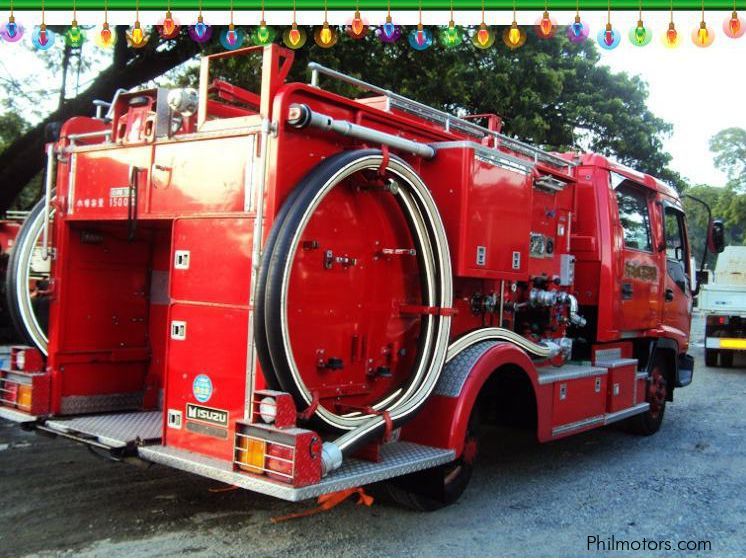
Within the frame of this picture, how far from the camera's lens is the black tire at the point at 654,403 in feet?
26.1

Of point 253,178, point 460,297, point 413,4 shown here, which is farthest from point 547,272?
point 253,178

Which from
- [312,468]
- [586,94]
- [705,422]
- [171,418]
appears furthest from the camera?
[586,94]

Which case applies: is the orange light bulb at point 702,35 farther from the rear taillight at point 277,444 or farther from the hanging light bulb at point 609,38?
the rear taillight at point 277,444

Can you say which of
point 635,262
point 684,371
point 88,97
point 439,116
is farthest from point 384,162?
point 88,97

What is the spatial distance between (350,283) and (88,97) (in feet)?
29.8

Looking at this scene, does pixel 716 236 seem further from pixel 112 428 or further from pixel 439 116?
pixel 112 428

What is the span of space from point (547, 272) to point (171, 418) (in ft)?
11.6

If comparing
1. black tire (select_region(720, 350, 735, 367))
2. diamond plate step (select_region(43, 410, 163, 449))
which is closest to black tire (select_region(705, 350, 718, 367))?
black tire (select_region(720, 350, 735, 367))

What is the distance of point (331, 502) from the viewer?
4957 mm

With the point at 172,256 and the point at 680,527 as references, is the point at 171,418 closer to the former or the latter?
the point at 172,256

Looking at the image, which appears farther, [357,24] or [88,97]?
[88,97]

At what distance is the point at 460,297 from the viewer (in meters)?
5.44

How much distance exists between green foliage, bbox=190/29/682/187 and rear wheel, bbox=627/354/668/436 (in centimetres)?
515

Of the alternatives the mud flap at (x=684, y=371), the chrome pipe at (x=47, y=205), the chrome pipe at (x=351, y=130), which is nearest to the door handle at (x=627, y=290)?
the mud flap at (x=684, y=371)
